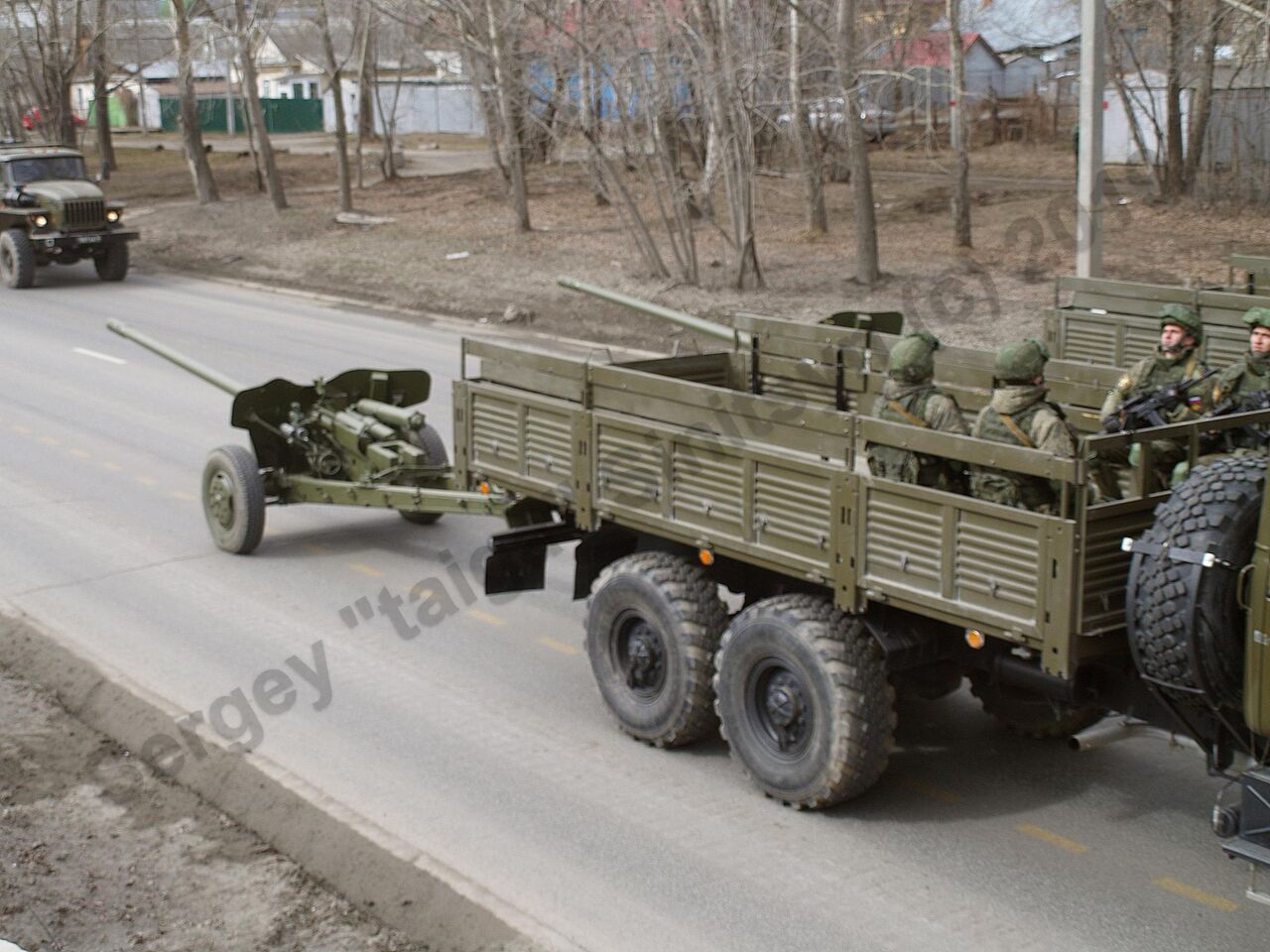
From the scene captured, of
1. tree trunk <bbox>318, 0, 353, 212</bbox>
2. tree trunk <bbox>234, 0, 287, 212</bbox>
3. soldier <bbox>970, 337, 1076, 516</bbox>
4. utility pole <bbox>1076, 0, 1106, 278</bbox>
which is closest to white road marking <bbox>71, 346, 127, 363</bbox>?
utility pole <bbox>1076, 0, 1106, 278</bbox>

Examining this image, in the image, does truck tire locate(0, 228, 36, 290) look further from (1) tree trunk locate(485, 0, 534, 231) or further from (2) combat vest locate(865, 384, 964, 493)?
(2) combat vest locate(865, 384, 964, 493)

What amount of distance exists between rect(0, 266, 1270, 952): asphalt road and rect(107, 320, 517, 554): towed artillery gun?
1.46ft

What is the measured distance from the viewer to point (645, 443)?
793 cm

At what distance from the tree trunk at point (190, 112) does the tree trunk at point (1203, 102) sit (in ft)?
64.9

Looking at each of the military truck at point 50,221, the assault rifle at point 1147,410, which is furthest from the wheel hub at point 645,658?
the military truck at point 50,221

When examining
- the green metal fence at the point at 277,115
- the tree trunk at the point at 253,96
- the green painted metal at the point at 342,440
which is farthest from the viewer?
the green metal fence at the point at 277,115

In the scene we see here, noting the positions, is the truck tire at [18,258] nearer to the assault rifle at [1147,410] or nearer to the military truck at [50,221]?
the military truck at [50,221]

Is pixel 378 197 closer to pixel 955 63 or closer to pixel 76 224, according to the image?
pixel 76 224

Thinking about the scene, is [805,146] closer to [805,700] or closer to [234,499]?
[234,499]

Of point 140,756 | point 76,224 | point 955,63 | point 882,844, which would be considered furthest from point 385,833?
point 76,224

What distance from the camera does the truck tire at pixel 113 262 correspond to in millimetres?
28344

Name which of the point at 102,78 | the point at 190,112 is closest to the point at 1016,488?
the point at 190,112

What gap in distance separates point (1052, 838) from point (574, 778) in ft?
7.33

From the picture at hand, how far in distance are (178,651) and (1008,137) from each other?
1391 inches
